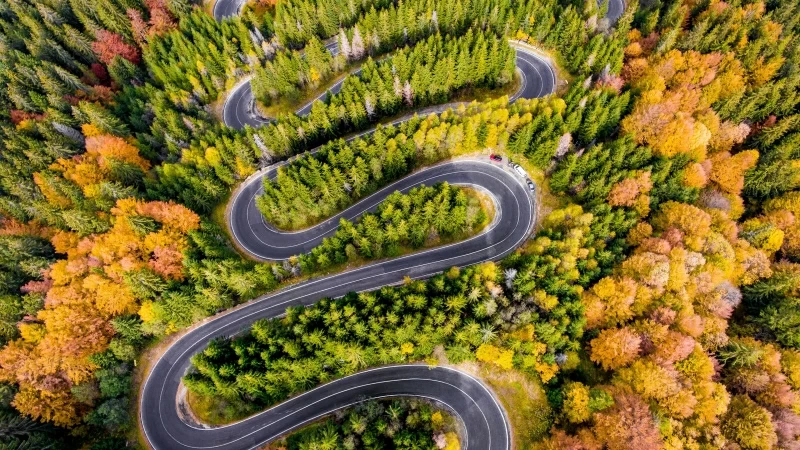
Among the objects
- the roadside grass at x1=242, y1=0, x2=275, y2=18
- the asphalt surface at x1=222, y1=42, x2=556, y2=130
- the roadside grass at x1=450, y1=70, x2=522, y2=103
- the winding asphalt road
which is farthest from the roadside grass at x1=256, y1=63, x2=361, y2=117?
the roadside grass at x1=242, y1=0, x2=275, y2=18

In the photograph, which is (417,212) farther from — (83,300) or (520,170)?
(83,300)

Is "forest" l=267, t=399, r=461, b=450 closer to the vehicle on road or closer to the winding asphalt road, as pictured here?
the winding asphalt road

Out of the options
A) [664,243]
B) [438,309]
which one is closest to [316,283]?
[438,309]

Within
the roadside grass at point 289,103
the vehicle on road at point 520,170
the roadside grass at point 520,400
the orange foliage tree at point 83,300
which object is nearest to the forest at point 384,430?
the roadside grass at point 520,400

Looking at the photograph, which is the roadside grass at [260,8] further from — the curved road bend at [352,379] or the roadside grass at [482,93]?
the curved road bend at [352,379]

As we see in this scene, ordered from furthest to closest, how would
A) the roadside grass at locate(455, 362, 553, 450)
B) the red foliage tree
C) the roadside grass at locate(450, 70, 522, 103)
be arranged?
the red foliage tree, the roadside grass at locate(450, 70, 522, 103), the roadside grass at locate(455, 362, 553, 450)

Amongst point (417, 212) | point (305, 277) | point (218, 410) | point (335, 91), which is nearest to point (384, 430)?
point (218, 410)
